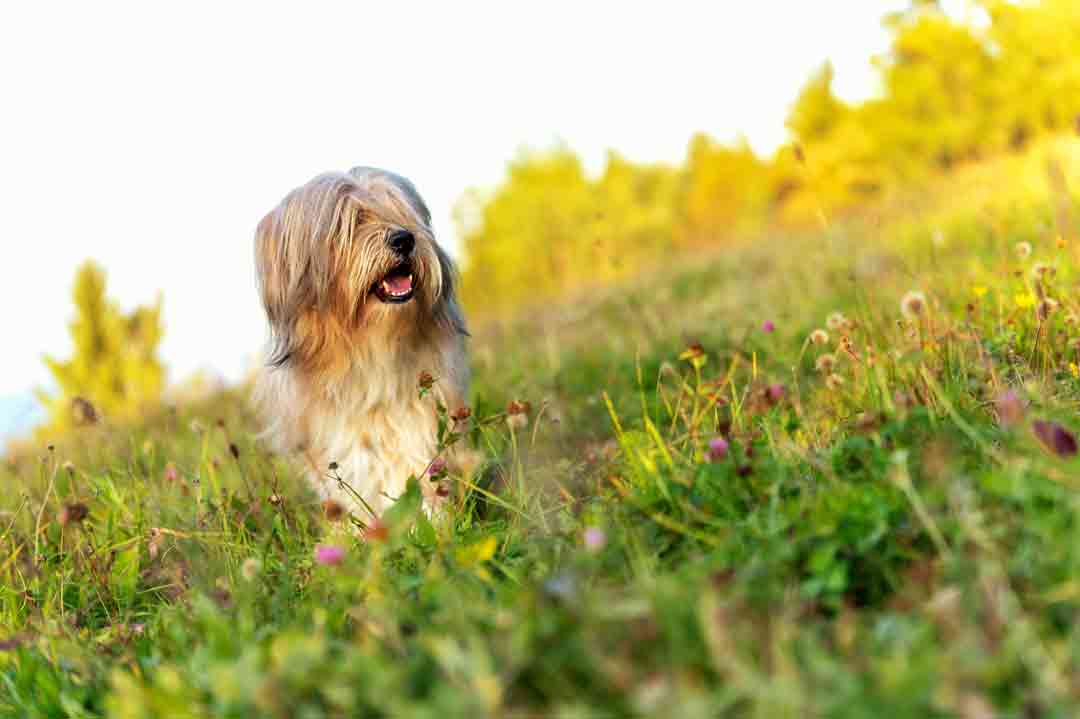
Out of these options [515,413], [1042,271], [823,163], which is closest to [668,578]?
[515,413]

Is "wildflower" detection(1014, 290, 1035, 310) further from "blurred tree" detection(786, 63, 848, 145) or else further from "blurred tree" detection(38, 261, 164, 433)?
"blurred tree" detection(786, 63, 848, 145)

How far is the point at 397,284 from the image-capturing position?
14.0 feet

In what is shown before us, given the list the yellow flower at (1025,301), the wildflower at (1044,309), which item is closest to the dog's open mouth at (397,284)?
the wildflower at (1044,309)

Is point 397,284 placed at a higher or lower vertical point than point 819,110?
lower

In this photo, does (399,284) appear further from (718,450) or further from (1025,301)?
(1025,301)

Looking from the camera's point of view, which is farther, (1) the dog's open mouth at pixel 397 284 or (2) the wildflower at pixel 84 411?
(1) the dog's open mouth at pixel 397 284

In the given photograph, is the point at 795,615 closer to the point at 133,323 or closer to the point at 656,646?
the point at 656,646

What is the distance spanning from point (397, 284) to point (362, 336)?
28cm

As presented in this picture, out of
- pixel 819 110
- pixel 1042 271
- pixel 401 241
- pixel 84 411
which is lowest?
pixel 1042 271

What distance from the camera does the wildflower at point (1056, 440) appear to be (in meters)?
2.04

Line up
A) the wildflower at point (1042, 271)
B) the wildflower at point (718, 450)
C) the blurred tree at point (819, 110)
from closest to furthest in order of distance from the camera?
the wildflower at point (718, 450) < the wildflower at point (1042, 271) < the blurred tree at point (819, 110)

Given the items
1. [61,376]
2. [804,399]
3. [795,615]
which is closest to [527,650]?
[795,615]

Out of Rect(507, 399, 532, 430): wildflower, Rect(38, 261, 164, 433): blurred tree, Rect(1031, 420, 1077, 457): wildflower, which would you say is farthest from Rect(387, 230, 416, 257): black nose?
Rect(38, 261, 164, 433): blurred tree

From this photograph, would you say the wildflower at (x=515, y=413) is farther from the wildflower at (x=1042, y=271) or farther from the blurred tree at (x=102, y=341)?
the blurred tree at (x=102, y=341)
